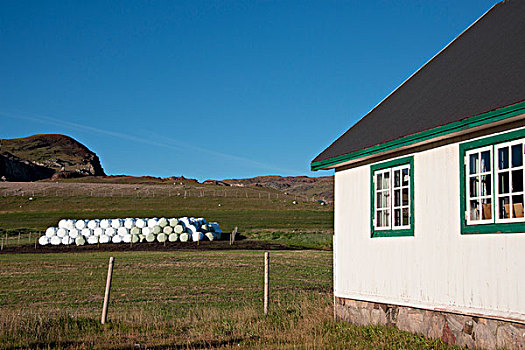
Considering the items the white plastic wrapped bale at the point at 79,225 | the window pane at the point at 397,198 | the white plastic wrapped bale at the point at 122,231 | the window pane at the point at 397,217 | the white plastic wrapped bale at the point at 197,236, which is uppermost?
the window pane at the point at 397,198

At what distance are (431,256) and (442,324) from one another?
1123mm

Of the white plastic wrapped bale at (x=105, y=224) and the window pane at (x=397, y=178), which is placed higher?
the window pane at (x=397, y=178)

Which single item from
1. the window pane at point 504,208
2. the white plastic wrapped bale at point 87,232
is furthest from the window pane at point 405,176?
the white plastic wrapped bale at point 87,232

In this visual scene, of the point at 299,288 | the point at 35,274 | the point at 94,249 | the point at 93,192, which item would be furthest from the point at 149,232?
the point at 93,192

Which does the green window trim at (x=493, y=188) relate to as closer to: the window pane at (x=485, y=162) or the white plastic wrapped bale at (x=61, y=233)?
the window pane at (x=485, y=162)

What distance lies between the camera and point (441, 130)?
10.0 meters

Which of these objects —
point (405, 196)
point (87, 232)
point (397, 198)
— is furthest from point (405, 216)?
point (87, 232)

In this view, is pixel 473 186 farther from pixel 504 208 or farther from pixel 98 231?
pixel 98 231

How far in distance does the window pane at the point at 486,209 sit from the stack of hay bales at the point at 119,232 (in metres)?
44.4

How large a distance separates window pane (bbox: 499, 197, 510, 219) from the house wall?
0.34 metres

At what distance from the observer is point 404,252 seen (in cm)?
1126

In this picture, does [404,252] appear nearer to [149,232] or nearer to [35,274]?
[35,274]

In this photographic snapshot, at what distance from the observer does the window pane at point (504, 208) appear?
30.1 ft

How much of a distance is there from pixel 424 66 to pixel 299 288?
979 cm
